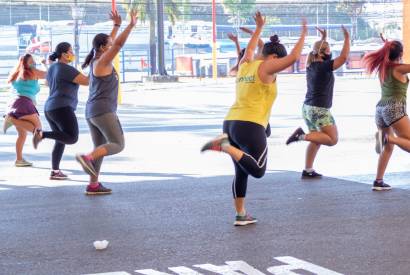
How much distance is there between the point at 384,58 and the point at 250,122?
251 centimetres

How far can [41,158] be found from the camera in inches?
556

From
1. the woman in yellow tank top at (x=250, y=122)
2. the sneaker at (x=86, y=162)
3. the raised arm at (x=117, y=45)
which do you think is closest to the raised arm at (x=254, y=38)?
the woman in yellow tank top at (x=250, y=122)

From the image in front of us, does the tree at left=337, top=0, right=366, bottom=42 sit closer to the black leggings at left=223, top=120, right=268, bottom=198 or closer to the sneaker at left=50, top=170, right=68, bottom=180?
the sneaker at left=50, top=170, right=68, bottom=180

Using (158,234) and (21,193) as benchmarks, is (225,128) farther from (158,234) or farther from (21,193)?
(21,193)

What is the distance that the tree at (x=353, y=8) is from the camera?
2295 inches

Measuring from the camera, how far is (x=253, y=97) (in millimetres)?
8336

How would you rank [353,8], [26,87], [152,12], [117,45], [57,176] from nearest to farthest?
[117,45], [57,176], [26,87], [152,12], [353,8]

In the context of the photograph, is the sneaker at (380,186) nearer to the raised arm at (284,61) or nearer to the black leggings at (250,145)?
the black leggings at (250,145)

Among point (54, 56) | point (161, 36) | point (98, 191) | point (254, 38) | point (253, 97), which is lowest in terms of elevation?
point (161, 36)

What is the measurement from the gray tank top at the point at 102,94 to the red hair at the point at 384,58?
9.03 ft

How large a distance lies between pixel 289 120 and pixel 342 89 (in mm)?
13887

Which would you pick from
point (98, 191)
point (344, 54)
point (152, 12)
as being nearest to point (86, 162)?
point (98, 191)

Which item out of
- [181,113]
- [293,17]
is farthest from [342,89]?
[293,17]

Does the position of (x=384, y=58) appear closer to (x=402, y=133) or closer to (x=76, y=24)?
(x=402, y=133)
